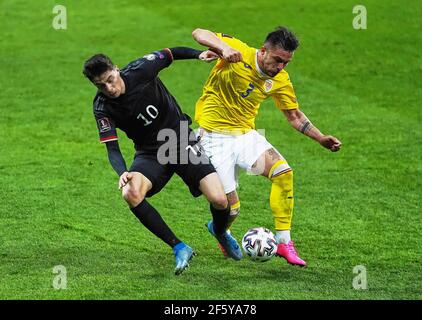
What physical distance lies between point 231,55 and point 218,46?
0.19 meters

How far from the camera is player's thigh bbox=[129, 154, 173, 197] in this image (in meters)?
8.15

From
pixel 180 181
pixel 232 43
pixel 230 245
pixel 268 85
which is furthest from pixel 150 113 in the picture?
pixel 180 181

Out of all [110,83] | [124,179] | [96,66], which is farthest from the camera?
[110,83]

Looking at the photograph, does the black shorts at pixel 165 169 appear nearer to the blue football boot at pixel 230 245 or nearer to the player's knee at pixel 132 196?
the player's knee at pixel 132 196

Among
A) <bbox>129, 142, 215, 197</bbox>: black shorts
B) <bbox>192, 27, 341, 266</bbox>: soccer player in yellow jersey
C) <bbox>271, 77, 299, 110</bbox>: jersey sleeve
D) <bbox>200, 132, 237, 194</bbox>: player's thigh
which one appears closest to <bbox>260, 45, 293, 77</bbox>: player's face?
<bbox>192, 27, 341, 266</bbox>: soccer player in yellow jersey

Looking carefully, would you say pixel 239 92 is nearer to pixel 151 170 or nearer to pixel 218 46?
pixel 218 46

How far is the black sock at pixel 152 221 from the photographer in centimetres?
802

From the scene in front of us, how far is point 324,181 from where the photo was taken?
11.2 m

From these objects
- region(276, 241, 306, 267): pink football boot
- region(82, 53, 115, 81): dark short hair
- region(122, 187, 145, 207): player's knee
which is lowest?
region(276, 241, 306, 267): pink football boot

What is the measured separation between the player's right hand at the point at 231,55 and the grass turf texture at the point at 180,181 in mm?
1842

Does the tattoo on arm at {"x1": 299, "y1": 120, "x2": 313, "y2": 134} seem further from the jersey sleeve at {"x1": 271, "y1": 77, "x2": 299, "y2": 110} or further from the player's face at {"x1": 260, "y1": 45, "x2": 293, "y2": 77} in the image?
the player's face at {"x1": 260, "y1": 45, "x2": 293, "y2": 77}

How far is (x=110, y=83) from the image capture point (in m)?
7.86

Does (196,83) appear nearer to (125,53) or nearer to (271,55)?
(125,53)
